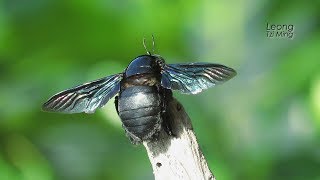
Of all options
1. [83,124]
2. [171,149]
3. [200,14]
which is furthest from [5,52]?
[171,149]

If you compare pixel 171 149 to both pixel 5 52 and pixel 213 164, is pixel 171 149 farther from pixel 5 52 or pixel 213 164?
pixel 5 52

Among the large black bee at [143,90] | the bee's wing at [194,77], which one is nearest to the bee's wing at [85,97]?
the large black bee at [143,90]

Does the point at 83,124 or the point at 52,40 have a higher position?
the point at 52,40

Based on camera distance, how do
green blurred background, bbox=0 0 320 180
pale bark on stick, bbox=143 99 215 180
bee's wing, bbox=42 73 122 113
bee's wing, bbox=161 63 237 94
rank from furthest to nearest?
green blurred background, bbox=0 0 320 180
bee's wing, bbox=42 73 122 113
bee's wing, bbox=161 63 237 94
pale bark on stick, bbox=143 99 215 180

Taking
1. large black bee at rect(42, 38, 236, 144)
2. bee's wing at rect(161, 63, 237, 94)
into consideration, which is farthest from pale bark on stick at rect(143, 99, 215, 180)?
bee's wing at rect(161, 63, 237, 94)

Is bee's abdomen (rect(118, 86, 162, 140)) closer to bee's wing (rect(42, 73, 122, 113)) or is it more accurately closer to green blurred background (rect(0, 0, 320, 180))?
bee's wing (rect(42, 73, 122, 113))

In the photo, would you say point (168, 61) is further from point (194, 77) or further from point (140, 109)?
point (140, 109)
